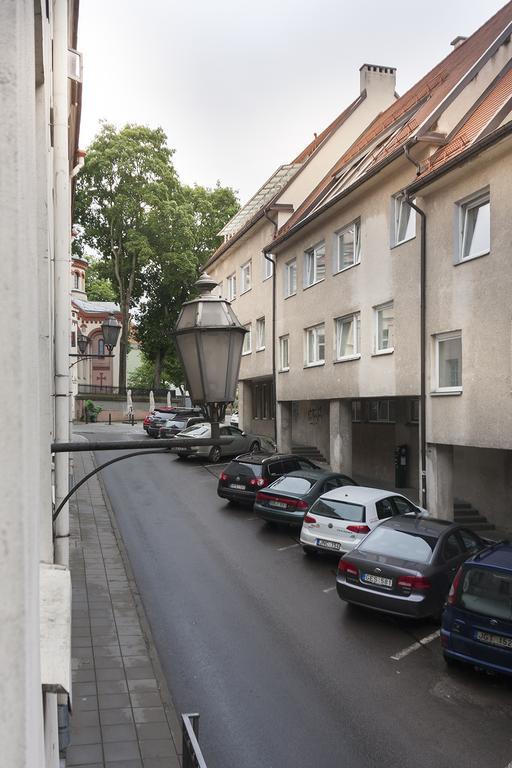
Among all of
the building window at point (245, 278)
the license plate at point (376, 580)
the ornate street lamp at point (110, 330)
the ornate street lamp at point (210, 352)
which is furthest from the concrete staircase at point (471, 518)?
the building window at point (245, 278)

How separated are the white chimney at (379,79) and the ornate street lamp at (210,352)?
89.8 feet

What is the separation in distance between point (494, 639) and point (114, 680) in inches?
181

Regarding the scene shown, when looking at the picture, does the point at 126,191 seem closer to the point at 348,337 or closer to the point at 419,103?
the point at 419,103

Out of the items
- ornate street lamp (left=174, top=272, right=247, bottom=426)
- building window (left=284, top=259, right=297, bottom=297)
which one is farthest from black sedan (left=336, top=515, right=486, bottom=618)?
building window (left=284, top=259, right=297, bottom=297)

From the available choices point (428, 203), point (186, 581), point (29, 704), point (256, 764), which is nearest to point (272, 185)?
point (428, 203)

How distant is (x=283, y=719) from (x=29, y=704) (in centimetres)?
661

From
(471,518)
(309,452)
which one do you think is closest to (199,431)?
(309,452)

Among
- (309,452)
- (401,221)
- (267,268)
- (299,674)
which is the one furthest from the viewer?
(267,268)

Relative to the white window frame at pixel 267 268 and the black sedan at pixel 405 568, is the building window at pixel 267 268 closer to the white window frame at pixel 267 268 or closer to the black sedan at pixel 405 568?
the white window frame at pixel 267 268

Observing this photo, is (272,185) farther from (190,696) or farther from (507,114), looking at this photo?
(190,696)

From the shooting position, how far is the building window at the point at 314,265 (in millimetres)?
23609

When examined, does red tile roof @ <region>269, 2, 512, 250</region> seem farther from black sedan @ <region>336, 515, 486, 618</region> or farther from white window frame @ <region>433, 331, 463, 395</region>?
black sedan @ <region>336, 515, 486, 618</region>

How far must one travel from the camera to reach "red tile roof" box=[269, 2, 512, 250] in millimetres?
19688

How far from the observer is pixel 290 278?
26.8 m
